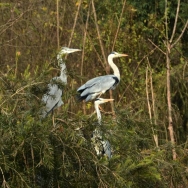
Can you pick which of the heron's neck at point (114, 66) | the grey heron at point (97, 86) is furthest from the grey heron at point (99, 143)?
the heron's neck at point (114, 66)

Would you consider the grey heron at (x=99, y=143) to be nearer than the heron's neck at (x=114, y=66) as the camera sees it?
Yes

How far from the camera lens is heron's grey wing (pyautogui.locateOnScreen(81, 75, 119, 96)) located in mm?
10438

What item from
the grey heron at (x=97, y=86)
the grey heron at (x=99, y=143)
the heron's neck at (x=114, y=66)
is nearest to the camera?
the grey heron at (x=99, y=143)

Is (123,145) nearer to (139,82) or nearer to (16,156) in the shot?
(16,156)

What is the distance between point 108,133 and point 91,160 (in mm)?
297

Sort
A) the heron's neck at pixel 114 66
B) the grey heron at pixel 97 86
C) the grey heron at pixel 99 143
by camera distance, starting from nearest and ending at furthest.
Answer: the grey heron at pixel 99 143 → the grey heron at pixel 97 86 → the heron's neck at pixel 114 66

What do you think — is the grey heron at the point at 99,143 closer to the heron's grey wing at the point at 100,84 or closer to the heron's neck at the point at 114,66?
the heron's grey wing at the point at 100,84

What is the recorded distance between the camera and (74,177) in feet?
17.5

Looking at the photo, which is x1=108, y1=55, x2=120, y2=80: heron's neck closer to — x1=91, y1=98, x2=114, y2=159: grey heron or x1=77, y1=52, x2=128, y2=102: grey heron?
x1=77, y1=52, x2=128, y2=102: grey heron

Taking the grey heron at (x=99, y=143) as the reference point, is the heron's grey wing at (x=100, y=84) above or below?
below

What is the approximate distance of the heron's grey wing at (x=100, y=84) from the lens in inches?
411

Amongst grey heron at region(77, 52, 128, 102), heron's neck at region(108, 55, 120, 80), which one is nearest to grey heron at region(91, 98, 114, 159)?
grey heron at region(77, 52, 128, 102)

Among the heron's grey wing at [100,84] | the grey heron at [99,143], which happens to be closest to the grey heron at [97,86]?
the heron's grey wing at [100,84]

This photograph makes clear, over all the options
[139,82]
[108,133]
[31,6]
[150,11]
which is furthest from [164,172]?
[150,11]
